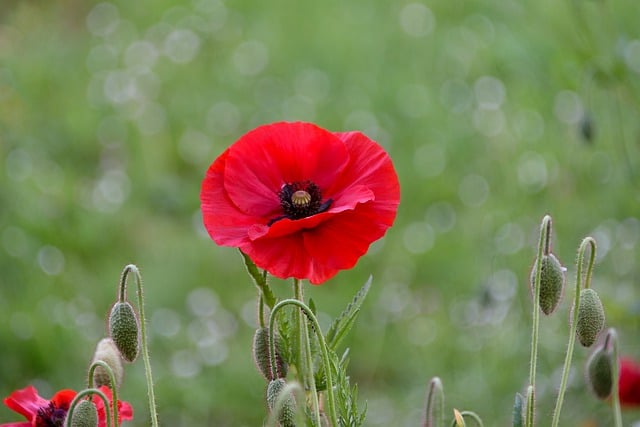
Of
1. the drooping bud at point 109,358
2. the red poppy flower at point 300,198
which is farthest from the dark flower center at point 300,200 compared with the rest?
the drooping bud at point 109,358

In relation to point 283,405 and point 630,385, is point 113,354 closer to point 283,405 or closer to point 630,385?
point 283,405

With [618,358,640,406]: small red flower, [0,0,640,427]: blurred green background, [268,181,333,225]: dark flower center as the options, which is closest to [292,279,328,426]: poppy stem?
[268,181,333,225]: dark flower center

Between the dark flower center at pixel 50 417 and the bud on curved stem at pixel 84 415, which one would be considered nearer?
the bud on curved stem at pixel 84 415

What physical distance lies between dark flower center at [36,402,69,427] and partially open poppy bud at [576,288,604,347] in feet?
1.75

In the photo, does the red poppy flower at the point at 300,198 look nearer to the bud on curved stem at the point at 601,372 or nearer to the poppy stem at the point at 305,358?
the poppy stem at the point at 305,358

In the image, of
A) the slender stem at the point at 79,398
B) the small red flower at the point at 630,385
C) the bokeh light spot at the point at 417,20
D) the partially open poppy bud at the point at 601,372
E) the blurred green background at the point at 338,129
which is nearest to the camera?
the slender stem at the point at 79,398

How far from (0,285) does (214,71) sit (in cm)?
147

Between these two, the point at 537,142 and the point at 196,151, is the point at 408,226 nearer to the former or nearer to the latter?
the point at 537,142

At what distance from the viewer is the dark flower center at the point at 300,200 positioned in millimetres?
1188

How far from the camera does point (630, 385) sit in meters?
1.86

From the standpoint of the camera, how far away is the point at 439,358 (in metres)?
2.85

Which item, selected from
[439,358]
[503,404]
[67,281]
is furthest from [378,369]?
[67,281]

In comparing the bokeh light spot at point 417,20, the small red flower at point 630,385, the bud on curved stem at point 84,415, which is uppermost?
the bokeh light spot at point 417,20

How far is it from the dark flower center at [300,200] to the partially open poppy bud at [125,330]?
196 millimetres
